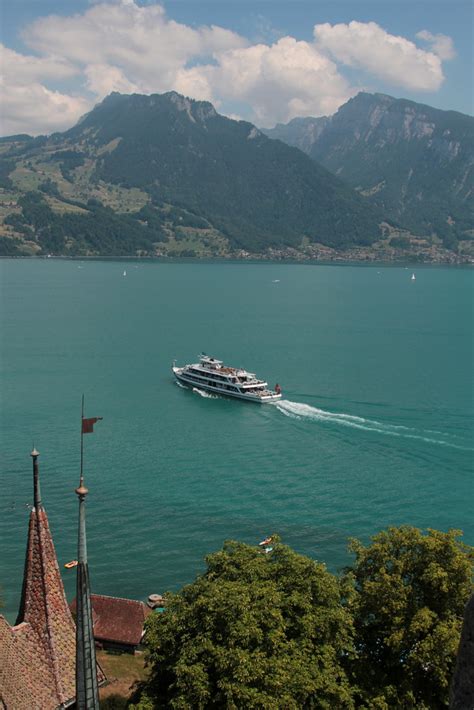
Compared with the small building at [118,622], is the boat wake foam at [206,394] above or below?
above

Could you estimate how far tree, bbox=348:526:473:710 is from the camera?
82.4 feet

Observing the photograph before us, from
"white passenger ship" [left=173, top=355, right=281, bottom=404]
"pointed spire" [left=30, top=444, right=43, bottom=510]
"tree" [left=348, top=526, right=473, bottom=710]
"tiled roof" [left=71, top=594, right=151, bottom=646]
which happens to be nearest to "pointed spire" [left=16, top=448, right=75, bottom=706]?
"pointed spire" [left=30, top=444, right=43, bottom=510]

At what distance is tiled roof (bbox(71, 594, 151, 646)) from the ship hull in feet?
172

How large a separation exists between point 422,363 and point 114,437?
214ft

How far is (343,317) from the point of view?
184m

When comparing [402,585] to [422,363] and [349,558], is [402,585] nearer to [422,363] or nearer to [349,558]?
[349,558]

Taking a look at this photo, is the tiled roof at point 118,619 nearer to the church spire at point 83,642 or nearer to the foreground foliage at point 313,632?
the foreground foliage at point 313,632

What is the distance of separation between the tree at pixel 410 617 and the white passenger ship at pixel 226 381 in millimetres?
64646

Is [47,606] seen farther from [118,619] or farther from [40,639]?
[118,619]

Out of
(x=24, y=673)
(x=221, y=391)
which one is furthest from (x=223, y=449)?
(x=24, y=673)

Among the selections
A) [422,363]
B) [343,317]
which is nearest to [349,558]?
[422,363]

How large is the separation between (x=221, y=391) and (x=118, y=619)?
195ft

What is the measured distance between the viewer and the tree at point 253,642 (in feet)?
72.8

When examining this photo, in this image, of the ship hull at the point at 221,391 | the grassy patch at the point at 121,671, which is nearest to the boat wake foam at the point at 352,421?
the ship hull at the point at 221,391
